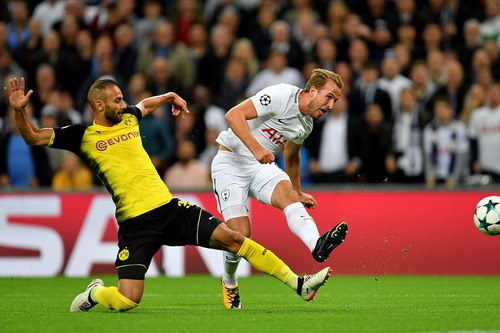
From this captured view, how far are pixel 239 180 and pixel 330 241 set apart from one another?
1653 millimetres

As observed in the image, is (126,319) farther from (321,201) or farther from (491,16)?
(491,16)

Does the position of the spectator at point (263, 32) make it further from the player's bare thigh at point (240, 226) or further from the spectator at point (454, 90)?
the player's bare thigh at point (240, 226)

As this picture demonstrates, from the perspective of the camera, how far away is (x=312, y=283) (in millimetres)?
8852

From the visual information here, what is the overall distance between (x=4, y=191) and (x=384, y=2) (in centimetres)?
760

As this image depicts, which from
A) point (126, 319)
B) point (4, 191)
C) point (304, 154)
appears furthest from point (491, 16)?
point (126, 319)

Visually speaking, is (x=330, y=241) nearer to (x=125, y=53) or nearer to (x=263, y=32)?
(x=263, y=32)

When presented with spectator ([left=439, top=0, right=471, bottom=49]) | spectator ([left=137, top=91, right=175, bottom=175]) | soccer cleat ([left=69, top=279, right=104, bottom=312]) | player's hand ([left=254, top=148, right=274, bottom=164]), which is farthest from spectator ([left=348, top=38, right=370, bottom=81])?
soccer cleat ([left=69, top=279, right=104, bottom=312])

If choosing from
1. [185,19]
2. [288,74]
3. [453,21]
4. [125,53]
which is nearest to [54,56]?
[125,53]

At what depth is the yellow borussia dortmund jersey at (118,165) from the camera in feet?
30.0

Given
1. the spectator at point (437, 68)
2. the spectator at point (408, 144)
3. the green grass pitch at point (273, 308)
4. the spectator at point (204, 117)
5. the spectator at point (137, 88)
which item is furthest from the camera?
the spectator at point (137, 88)

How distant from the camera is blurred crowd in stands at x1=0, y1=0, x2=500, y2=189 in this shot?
1568 centimetres

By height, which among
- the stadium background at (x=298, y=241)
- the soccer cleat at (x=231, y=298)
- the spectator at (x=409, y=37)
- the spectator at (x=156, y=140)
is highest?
the spectator at (x=409, y=37)

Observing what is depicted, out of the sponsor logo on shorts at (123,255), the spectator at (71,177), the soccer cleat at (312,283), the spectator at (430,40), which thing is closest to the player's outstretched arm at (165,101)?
the sponsor logo on shorts at (123,255)

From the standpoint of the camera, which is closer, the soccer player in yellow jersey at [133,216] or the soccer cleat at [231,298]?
the soccer player in yellow jersey at [133,216]
